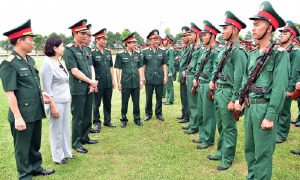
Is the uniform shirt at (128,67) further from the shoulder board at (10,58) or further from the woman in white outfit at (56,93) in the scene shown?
the shoulder board at (10,58)

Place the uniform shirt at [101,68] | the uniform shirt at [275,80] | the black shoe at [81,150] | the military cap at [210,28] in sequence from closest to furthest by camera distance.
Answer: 1. the uniform shirt at [275,80]
2. the black shoe at [81,150]
3. the military cap at [210,28]
4. the uniform shirt at [101,68]

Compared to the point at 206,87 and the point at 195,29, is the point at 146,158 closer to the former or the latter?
the point at 206,87

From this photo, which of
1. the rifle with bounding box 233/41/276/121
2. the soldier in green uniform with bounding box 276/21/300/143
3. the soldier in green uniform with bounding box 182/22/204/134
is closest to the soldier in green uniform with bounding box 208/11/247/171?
the rifle with bounding box 233/41/276/121

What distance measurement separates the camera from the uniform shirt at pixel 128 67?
5820 mm

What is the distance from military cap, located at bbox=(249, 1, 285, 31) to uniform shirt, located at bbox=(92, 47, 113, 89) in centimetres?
384

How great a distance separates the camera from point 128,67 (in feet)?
19.2

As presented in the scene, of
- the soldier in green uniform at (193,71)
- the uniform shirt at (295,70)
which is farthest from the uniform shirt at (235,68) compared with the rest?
the uniform shirt at (295,70)

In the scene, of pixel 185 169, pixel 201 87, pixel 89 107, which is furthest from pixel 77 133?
pixel 201 87

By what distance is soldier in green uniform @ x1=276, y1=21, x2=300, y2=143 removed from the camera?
4738mm

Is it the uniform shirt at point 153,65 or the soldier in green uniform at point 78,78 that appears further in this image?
the uniform shirt at point 153,65

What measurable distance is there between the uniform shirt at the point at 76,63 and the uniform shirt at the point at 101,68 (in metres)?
1.08

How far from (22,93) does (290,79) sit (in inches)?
208

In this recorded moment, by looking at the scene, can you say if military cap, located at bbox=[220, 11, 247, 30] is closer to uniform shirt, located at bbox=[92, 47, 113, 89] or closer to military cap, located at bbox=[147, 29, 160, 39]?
military cap, located at bbox=[147, 29, 160, 39]

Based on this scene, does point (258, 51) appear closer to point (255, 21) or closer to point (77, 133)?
point (255, 21)
